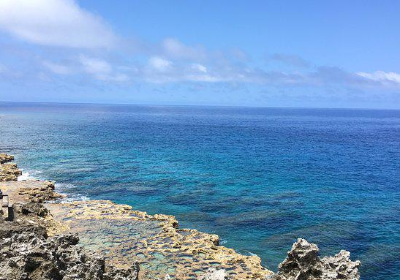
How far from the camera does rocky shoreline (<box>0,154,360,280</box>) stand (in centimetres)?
1928

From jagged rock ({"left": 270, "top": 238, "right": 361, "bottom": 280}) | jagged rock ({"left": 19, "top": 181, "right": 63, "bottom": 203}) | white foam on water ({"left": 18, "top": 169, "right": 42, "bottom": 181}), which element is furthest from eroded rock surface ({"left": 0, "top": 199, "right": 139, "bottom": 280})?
white foam on water ({"left": 18, "top": 169, "right": 42, "bottom": 181})

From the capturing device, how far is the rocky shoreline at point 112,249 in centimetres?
1928

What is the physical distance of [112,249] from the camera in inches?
1475

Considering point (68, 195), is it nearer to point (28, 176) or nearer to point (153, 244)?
point (28, 176)

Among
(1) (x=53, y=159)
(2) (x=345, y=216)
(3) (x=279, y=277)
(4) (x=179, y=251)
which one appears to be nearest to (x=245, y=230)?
(4) (x=179, y=251)

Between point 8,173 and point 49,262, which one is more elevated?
point 49,262

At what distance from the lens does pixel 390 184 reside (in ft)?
234

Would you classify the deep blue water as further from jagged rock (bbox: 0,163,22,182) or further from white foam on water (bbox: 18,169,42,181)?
jagged rock (bbox: 0,163,22,182)

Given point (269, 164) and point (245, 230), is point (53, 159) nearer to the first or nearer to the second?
point (269, 164)

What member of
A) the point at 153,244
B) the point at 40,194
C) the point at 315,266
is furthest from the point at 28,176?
the point at 315,266

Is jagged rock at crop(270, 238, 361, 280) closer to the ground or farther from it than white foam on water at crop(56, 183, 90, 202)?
farther from it

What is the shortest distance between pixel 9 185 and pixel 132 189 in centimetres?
2126

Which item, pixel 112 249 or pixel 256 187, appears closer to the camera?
pixel 112 249

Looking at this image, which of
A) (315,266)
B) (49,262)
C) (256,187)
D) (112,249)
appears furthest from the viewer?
(256,187)
